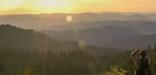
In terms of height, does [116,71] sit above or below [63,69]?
above

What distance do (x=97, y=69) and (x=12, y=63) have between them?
130 feet

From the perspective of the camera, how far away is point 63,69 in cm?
16775

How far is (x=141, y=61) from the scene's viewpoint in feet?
39.1

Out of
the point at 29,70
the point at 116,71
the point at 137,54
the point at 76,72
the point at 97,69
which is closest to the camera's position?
the point at 137,54

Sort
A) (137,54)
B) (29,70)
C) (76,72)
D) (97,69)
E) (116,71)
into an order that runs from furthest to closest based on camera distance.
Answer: (97,69), (76,72), (29,70), (116,71), (137,54)

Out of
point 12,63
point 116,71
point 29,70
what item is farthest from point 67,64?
point 116,71

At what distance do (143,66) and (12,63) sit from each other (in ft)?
587

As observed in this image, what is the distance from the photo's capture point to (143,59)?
1195cm

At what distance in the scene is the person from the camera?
1177 cm

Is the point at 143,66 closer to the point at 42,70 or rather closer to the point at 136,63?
the point at 136,63

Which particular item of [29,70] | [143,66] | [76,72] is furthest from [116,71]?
[76,72]

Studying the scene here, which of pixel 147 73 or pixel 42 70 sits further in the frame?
pixel 42 70

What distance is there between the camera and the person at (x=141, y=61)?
11775mm

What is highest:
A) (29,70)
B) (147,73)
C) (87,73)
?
(147,73)
